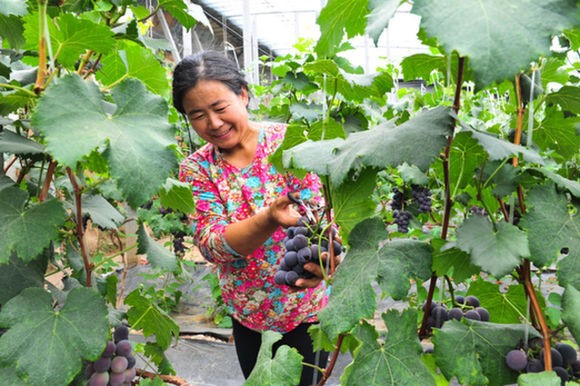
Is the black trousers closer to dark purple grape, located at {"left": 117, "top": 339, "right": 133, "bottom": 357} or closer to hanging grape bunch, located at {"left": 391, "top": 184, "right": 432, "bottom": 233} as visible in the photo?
dark purple grape, located at {"left": 117, "top": 339, "right": 133, "bottom": 357}

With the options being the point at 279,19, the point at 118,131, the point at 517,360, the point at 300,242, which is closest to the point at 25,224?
the point at 118,131

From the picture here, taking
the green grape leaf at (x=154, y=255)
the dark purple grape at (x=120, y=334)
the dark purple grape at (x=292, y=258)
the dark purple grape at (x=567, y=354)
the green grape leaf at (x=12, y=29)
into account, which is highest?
the green grape leaf at (x=12, y=29)

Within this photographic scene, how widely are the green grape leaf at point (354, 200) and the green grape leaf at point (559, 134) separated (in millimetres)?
421

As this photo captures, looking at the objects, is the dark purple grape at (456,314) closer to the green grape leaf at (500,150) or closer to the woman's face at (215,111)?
the green grape leaf at (500,150)

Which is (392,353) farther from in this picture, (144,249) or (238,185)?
(238,185)

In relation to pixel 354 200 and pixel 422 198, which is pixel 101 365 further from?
pixel 422 198

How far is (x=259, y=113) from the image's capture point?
3900 mm

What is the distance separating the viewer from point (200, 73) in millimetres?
1491

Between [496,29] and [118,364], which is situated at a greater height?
[496,29]

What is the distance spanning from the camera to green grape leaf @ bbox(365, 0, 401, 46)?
1.65 feet

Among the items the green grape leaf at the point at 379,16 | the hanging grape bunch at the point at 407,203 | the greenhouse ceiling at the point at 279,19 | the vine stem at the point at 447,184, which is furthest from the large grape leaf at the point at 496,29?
the greenhouse ceiling at the point at 279,19

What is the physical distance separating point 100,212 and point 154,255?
0.18 m

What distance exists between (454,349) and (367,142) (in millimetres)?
339

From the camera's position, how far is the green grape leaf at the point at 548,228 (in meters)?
0.69
